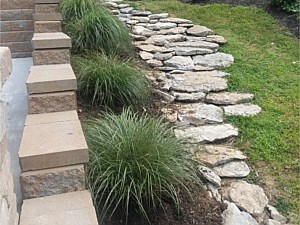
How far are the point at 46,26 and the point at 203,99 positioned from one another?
4.90 ft

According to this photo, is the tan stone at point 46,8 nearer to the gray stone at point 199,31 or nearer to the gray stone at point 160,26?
the gray stone at point 160,26

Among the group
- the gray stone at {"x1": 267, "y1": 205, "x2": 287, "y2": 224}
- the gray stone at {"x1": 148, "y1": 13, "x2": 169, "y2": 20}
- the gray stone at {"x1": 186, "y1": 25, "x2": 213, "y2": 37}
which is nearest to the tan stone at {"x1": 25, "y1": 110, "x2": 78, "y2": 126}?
the gray stone at {"x1": 267, "y1": 205, "x2": 287, "y2": 224}

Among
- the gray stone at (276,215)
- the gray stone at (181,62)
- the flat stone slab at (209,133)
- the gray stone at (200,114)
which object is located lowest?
the gray stone at (276,215)

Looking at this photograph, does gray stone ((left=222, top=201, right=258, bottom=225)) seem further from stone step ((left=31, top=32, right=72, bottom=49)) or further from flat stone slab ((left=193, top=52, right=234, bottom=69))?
flat stone slab ((left=193, top=52, right=234, bottom=69))

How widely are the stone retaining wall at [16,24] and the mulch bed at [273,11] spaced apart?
124 inches

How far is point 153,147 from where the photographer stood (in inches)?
75.9

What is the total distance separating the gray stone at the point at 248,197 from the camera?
2021 mm

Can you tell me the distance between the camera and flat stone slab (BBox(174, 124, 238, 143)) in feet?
8.39

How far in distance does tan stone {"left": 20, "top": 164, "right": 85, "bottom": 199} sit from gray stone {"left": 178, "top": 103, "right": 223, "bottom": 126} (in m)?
1.33

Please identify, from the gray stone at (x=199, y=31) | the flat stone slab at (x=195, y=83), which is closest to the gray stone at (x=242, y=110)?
the flat stone slab at (x=195, y=83)

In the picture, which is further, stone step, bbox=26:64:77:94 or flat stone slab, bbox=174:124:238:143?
flat stone slab, bbox=174:124:238:143

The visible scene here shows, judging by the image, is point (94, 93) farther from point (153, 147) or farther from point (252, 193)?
point (252, 193)

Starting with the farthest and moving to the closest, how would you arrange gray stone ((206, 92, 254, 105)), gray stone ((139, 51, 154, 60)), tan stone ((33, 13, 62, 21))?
gray stone ((139, 51, 154, 60)) → tan stone ((33, 13, 62, 21)) → gray stone ((206, 92, 254, 105))

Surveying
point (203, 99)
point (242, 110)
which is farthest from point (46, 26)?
point (242, 110)
